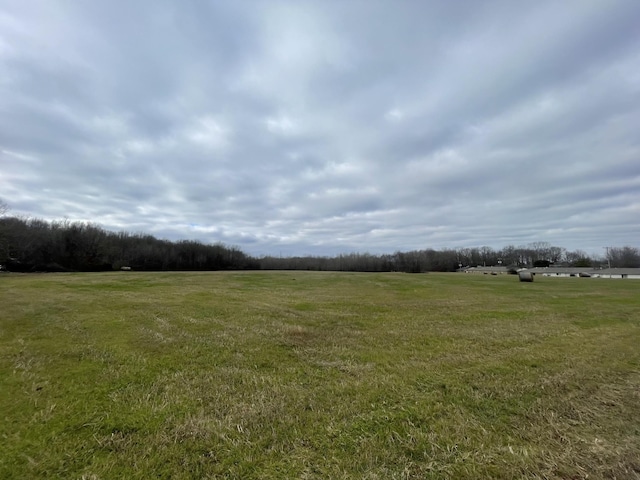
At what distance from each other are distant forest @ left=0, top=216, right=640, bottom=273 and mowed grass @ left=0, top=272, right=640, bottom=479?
158 ft

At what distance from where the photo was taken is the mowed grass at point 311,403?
3082 mm

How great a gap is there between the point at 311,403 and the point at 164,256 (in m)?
75.1

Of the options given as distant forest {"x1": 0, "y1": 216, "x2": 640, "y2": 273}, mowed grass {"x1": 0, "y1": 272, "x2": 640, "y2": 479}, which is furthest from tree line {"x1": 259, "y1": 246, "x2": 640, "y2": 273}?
mowed grass {"x1": 0, "y1": 272, "x2": 640, "y2": 479}

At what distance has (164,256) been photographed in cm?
7075

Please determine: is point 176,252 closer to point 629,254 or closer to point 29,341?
point 29,341

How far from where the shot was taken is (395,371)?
18.9 ft

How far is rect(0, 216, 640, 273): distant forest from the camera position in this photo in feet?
158

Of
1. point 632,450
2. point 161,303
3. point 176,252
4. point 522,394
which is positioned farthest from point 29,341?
point 176,252

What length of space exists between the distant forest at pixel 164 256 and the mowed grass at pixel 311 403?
48.3 meters

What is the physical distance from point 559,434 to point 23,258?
64.4 meters

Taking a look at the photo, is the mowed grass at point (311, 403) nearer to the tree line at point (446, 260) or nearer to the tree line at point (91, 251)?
the tree line at point (91, 251)

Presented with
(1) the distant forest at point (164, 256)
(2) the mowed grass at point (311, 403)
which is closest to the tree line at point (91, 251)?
(1) the distant forest at point (164, 256)

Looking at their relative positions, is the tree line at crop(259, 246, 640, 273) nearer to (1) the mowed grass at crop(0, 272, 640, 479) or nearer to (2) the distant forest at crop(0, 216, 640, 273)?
(2) the distant forest at crop(0, 216, 640, 273)

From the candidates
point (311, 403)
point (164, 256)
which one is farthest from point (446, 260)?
point (311, 403)
